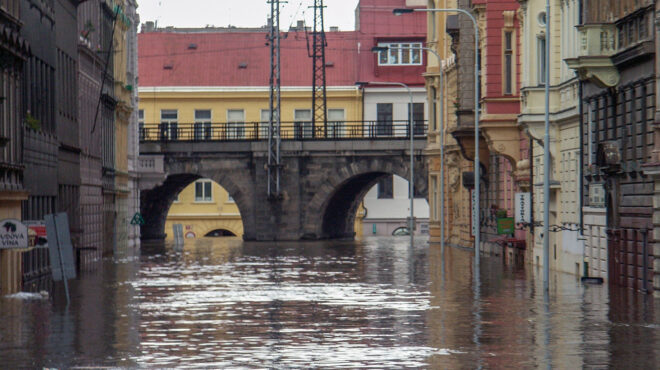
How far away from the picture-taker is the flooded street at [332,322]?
20.2 m

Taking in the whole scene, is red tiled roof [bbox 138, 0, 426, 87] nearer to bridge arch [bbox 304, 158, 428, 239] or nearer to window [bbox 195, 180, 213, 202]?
window [bbox 195, 180, 213, 202]

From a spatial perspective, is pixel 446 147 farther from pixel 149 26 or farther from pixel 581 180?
pixel 149 26

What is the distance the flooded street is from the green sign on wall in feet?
27.8

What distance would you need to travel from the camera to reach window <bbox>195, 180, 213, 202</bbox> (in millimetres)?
110562

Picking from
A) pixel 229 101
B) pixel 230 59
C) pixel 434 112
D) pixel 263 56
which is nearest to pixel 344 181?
pixel 434 112

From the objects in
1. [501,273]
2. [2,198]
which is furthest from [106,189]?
[2,198]

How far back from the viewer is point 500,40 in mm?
55750

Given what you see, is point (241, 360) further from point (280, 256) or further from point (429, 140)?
point (429, 140)

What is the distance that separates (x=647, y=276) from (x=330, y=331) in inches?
460

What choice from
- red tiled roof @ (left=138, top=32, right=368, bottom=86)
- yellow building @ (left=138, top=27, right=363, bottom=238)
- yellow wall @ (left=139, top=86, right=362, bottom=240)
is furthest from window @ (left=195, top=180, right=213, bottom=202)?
red tiled roof @ (left=138, top=32, right=368, bottom=86)

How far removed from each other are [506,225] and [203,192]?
188 ft

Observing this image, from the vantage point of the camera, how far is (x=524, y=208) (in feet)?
169

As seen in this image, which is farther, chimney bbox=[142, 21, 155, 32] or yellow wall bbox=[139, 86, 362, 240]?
chimney bbox=[142, 21, 155, 32]

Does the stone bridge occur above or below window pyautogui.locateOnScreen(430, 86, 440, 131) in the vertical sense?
below
